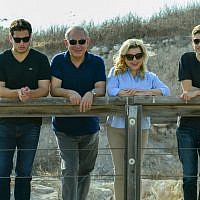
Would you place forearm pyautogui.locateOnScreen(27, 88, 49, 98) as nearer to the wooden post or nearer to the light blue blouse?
the light blue blouse

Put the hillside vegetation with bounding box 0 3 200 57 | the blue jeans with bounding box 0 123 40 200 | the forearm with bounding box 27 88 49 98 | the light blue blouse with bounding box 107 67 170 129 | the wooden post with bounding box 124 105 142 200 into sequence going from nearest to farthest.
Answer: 1. the wooden post with bounding box 124 105 142 200
2. the forearm with bounding box 27 88 49 98
3. the blue jeans with bounding box 0 123 40 200
4. the light blue blouse with bounding box 107 67 170 129
5. the hillside vegetation with bounding box 0 3 200 57

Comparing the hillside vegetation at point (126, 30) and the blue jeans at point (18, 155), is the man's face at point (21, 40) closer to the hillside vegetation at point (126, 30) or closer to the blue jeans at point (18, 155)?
the blue jeans at point (18, 155)

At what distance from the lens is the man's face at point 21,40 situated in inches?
202

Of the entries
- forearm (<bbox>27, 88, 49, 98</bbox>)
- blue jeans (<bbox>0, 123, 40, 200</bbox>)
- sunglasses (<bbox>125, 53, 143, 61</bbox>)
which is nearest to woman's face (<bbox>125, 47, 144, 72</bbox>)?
sunglasses (<bbox>125, 53, 143, 61</bbox>)

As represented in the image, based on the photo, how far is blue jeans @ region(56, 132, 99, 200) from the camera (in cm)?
517

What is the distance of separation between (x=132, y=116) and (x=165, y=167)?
766 cm

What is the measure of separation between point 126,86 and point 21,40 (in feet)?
3.39

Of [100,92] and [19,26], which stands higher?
[19,26]

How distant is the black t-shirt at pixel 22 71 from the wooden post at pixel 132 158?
957mm

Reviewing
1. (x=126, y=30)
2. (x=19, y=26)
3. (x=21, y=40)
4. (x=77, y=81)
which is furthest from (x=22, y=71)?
(x=126, y=30)

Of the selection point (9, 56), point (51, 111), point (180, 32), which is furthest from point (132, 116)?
point (180, 32)

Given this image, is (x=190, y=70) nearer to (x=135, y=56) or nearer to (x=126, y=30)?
(x=135, y=56)

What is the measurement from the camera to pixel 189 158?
5.07m

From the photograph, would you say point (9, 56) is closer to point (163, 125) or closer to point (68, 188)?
point (68, 188)
